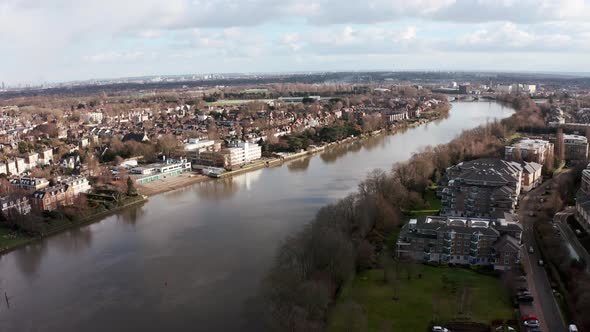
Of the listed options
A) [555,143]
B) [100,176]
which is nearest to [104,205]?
[100,176]

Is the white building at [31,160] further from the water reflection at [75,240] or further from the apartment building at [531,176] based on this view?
the apartment building at [531,176]

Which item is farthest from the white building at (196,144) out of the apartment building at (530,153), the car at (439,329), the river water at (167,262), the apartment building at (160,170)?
the car at (439,329)

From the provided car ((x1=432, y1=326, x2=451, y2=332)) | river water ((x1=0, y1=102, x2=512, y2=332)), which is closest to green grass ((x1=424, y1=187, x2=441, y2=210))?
river water ((x1=0, y1=102, x2=512, y2=332))

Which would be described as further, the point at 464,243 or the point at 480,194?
the point at 480,194

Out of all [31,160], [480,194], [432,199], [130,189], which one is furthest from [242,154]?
[480,194]

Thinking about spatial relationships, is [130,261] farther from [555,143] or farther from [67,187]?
[555,143]

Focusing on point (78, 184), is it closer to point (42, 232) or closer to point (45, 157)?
point (42, 232)
